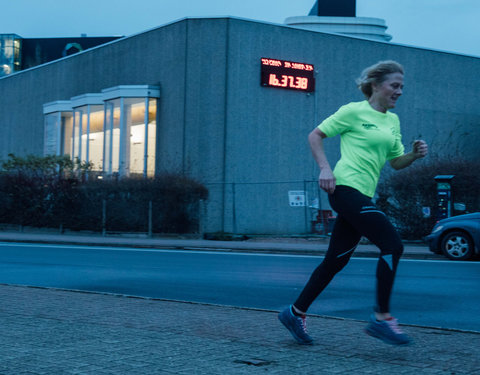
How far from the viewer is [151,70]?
30.8 metres

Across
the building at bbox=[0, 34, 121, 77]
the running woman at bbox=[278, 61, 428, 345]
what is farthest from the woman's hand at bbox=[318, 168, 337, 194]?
the building at bbox=[0, 34, 121, 77]

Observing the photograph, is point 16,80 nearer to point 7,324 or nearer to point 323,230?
point 323,230

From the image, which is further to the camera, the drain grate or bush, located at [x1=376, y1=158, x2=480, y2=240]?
bush, located at [x1=376, y1=158, x2=480, y2=240]

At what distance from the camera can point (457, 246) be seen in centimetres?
1493

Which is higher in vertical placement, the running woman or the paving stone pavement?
the running woman

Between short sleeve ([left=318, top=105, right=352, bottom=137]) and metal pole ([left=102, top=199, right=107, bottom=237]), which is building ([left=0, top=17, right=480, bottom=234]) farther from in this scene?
short sleeve ([left=318, top=105, right=352, bottom=137])

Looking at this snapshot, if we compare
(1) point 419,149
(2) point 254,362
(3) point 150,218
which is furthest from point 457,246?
(3) point 150,218

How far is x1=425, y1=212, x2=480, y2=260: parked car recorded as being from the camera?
14672 millimetres

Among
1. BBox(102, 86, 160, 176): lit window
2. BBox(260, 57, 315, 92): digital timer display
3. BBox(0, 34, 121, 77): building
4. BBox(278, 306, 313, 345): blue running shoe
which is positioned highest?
BBox(0, 34, 121, 77): building

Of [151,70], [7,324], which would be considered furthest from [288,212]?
[7,324]

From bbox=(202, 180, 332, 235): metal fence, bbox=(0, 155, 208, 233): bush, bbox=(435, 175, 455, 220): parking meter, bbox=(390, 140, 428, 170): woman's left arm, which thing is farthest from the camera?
bbox=(202, 180, 332, 235): metal fence

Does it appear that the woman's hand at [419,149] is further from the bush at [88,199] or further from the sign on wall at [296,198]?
the sign on wall at [296,198]

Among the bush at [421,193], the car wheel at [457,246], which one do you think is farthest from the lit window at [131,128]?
the car wheel at [457,246]

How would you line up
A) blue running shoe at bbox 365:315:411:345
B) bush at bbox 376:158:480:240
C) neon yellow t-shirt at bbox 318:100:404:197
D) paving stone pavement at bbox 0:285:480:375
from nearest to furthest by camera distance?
paving stone pavement at bbox 0:285:480:375
blue running shoe at bbox 365:315:411:345
neon yellow t-shirt at bbox 318:100:404:197
bush at bbox 376:158:480:240
